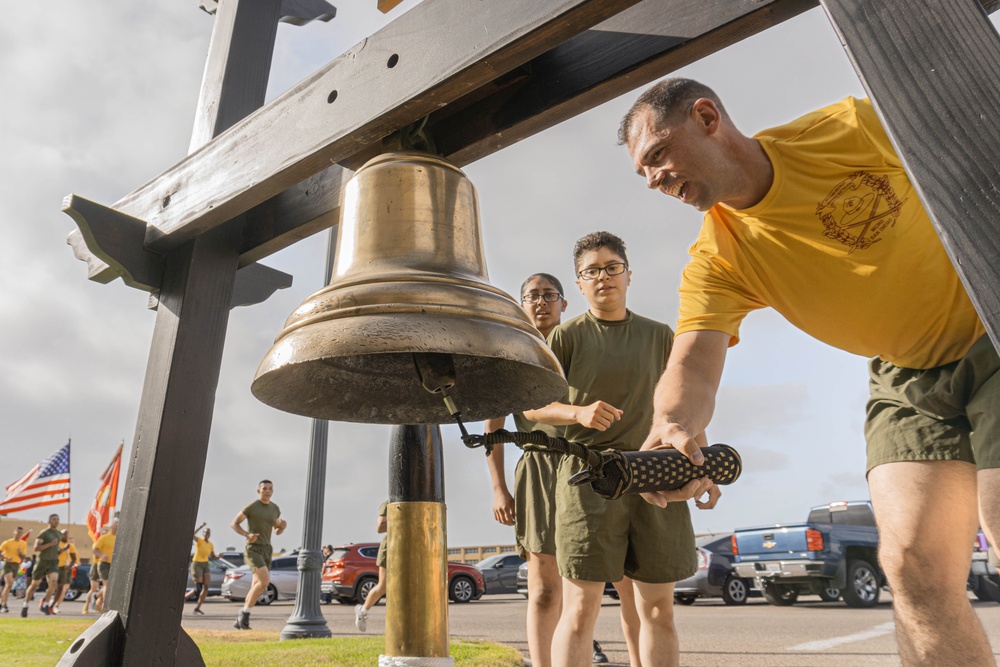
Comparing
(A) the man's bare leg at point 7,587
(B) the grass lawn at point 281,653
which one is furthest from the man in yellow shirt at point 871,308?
(A) the man's bare leg at point 7,587

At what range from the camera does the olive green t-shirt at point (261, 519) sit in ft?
33.6

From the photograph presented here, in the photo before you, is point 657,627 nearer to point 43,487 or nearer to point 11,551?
point 11,551

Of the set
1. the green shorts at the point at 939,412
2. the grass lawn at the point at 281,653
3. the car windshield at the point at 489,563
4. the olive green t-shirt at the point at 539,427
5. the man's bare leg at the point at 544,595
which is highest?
the car windshield at the point at 489,563

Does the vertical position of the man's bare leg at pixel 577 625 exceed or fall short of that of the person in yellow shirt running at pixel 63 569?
it falls short

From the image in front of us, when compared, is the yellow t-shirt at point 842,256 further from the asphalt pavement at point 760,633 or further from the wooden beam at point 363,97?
the asphalt pavement at point 760,633

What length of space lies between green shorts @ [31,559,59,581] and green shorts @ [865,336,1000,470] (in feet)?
55.8

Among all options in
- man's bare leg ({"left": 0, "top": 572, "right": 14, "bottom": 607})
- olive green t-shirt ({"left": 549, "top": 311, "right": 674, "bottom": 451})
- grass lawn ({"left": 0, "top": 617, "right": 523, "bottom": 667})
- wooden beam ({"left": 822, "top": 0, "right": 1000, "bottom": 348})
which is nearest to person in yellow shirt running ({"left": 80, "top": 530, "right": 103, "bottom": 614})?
man's bare leg ({"left": 0, "top": 572, "right": 14, "bottom": 607})

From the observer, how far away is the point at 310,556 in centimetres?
824

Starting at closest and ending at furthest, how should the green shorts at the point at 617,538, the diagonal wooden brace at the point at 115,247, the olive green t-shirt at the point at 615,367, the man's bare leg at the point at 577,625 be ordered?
the diagonal wooden brace at the point at 115,247 < the man's bare leg at the point at 577,625 < the green shorts at the point at 617,538 < the olive green t-shirt at the point at 615,367

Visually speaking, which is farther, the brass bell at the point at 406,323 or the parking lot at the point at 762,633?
the parking lot at the point at 762,633

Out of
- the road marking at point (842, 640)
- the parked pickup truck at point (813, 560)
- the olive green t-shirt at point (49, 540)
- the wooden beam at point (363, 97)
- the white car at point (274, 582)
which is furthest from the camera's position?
the white car at point (274, 582)

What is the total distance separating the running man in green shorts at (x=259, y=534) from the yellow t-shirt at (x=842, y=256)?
9.01 meters

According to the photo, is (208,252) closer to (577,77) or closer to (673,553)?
(577,77)

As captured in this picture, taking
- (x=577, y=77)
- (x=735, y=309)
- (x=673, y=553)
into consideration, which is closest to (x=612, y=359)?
(x=673, y=553)
